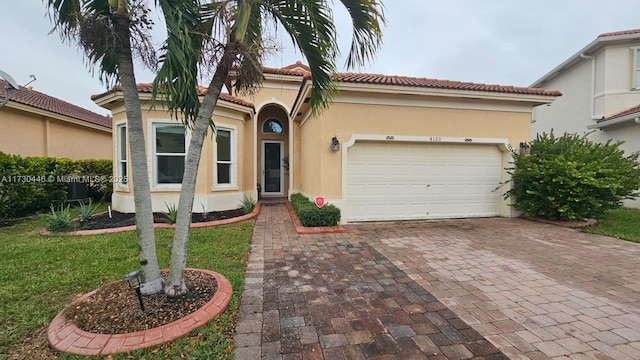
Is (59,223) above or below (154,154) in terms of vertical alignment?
below

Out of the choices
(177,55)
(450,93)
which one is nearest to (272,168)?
(450,93)

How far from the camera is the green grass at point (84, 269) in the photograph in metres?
2.46

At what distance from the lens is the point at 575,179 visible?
7051 mm

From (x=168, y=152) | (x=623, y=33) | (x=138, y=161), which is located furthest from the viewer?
(x=623, y=33)

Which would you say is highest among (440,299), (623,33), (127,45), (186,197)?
(623,33)

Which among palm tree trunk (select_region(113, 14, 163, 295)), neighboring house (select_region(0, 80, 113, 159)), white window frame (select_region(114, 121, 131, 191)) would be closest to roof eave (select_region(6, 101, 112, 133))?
neighboring house (select_region(0, 80, 113, 159))

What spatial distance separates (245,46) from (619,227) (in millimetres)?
10247

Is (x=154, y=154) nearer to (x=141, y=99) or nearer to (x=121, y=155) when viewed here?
(x=141, y=99)

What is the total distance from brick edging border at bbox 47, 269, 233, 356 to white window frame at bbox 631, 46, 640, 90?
731 inches

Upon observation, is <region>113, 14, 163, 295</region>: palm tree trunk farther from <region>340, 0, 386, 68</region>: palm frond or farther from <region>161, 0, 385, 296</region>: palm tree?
<region>340, 0, 386, 68</region>: palm frond

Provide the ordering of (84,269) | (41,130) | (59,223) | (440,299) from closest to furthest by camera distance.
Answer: (440,299)
(84,269)
(59,223)
(41,130)

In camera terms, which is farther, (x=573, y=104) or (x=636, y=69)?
(x=573, y=104)

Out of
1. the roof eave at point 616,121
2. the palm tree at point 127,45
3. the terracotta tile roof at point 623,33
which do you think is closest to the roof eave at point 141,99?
the palm tree at point 127,45

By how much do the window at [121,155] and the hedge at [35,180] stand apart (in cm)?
259
